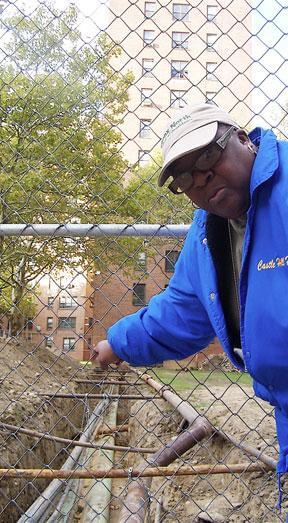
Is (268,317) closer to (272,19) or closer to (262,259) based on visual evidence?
(262,259)

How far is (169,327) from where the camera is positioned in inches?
81.0

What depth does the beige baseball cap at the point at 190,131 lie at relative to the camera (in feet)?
5.05

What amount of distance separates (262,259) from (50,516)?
5030 mm

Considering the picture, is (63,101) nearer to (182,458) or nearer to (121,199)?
(121,199)

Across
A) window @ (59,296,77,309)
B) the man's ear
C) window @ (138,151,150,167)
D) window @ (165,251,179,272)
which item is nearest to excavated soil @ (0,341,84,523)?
window @ (59,296,77,309)

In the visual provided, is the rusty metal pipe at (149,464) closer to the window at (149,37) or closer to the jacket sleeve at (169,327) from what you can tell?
the jacket sleeve at (169,327)

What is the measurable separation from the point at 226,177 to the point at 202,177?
0.07 meters

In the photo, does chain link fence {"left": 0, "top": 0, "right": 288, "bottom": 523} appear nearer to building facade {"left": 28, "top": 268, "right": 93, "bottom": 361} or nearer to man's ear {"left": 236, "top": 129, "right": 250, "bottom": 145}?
building facade {"left": 28, "top": 268, "right": 93, "bottom": 361}

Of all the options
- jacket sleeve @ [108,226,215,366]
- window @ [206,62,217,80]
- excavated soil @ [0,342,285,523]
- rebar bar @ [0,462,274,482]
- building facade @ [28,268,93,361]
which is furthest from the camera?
excavated soil @ [0,342,285,523]

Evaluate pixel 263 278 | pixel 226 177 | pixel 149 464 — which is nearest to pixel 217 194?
pixel 226 177

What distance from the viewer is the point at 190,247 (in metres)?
1.96

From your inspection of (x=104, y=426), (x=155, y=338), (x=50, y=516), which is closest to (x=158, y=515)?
(x=50, y=516)

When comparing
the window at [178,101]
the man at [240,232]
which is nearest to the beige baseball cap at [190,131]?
the man at [240,232]

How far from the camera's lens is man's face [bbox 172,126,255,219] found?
157cm
